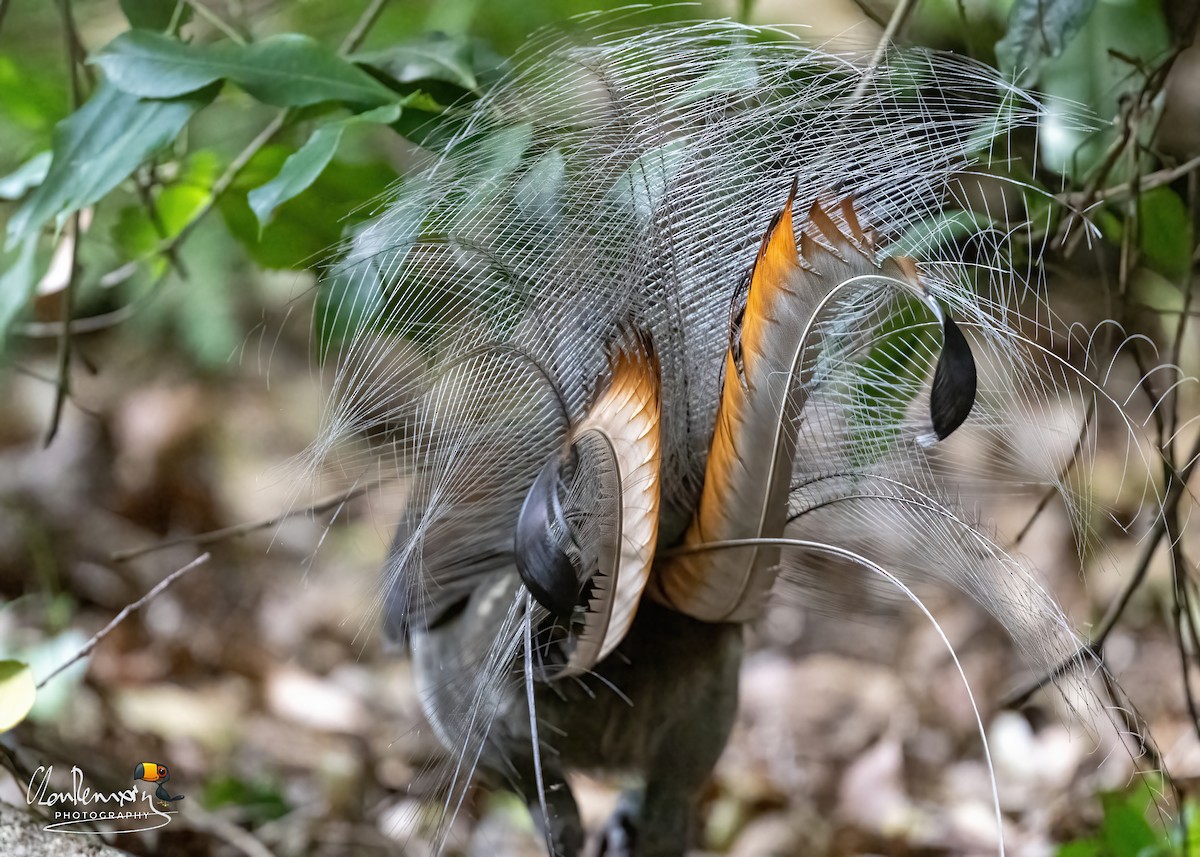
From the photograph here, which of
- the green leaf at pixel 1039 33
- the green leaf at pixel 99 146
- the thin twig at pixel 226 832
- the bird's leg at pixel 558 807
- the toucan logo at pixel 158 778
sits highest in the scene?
the green leaf at pixel 1039 33

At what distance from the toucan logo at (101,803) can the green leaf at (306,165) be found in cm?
52

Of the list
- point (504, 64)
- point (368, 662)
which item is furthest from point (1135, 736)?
point (368, 662)

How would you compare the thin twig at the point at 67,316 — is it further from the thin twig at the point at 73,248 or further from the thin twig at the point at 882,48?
the thin twig at the point at 882,48

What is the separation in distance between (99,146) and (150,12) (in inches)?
9.2

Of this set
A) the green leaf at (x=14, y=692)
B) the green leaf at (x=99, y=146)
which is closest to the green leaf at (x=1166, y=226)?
the green leaf at (x=99, y=146)

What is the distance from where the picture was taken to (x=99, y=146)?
969 millimetres

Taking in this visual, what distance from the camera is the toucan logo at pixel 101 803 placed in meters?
0.85

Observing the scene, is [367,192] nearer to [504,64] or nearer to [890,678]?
[504,64]

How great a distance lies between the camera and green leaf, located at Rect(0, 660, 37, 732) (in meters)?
0.78

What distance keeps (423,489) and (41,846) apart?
15.7 inches

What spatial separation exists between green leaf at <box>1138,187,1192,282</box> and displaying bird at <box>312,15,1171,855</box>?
36cm

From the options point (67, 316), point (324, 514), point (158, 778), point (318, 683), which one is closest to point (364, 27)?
point (67, 316)

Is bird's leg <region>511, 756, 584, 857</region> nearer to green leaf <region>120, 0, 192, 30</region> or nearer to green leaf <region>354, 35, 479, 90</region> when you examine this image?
green leaf <region>354, 35, 479, 90</region>

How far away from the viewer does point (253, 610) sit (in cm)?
208
